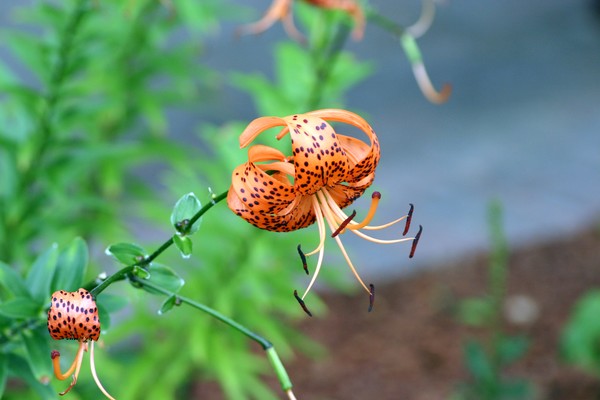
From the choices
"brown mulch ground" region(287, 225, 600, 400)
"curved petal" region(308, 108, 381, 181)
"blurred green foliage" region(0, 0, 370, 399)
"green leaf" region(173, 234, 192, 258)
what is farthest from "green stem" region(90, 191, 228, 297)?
"brown mulch ground" region(287, 225, 600, 400)

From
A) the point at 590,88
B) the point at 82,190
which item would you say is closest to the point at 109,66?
the point at 82,190

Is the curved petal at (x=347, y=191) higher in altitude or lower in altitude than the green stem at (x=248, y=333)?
higher

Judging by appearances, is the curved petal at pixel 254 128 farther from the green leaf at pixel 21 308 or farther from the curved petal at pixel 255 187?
the green leaf at pixel 21 308

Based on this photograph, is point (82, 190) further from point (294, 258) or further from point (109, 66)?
point (294, 258)

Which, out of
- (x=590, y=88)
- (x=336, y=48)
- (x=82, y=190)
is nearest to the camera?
(x=336, y=48)

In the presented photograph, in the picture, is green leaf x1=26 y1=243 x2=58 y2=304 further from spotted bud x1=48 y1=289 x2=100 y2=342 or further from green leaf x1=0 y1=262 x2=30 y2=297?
spotted bud x1=48 y1=289 x2=100 y2=342

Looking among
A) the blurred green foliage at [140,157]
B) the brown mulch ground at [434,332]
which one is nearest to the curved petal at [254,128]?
the blurred green foliage at [140,157]
